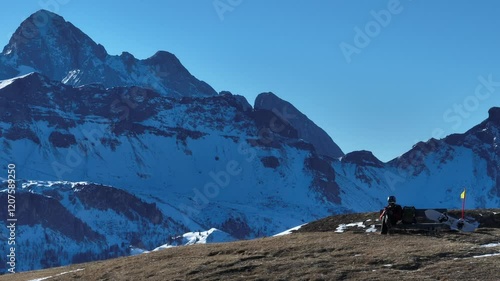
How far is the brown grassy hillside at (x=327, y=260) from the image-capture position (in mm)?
36406

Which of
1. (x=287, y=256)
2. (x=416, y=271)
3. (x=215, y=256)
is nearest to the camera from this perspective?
(x=416, y=271)

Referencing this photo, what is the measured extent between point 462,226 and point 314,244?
31.6 feet

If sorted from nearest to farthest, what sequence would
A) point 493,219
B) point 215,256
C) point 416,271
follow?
Result: 1. point 416,271
2. point 215,256
3. point 493,219

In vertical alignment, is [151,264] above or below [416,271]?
above

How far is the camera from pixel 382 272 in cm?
3641

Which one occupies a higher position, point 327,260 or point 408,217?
point 408,217

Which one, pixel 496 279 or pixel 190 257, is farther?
pixel 190 257

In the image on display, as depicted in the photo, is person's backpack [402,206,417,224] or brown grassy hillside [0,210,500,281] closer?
brown grassy hillside [0,210,500,281]

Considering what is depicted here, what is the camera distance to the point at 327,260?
4022cm

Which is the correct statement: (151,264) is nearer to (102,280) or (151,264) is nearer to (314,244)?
(102,280)

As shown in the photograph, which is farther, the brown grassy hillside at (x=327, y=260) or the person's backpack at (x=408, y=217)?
the person's backpack at (x=408, y=217)

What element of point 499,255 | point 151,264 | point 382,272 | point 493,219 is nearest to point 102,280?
point 151,264

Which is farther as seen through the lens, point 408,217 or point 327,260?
point 408,217

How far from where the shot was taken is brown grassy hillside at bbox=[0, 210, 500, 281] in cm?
3641
